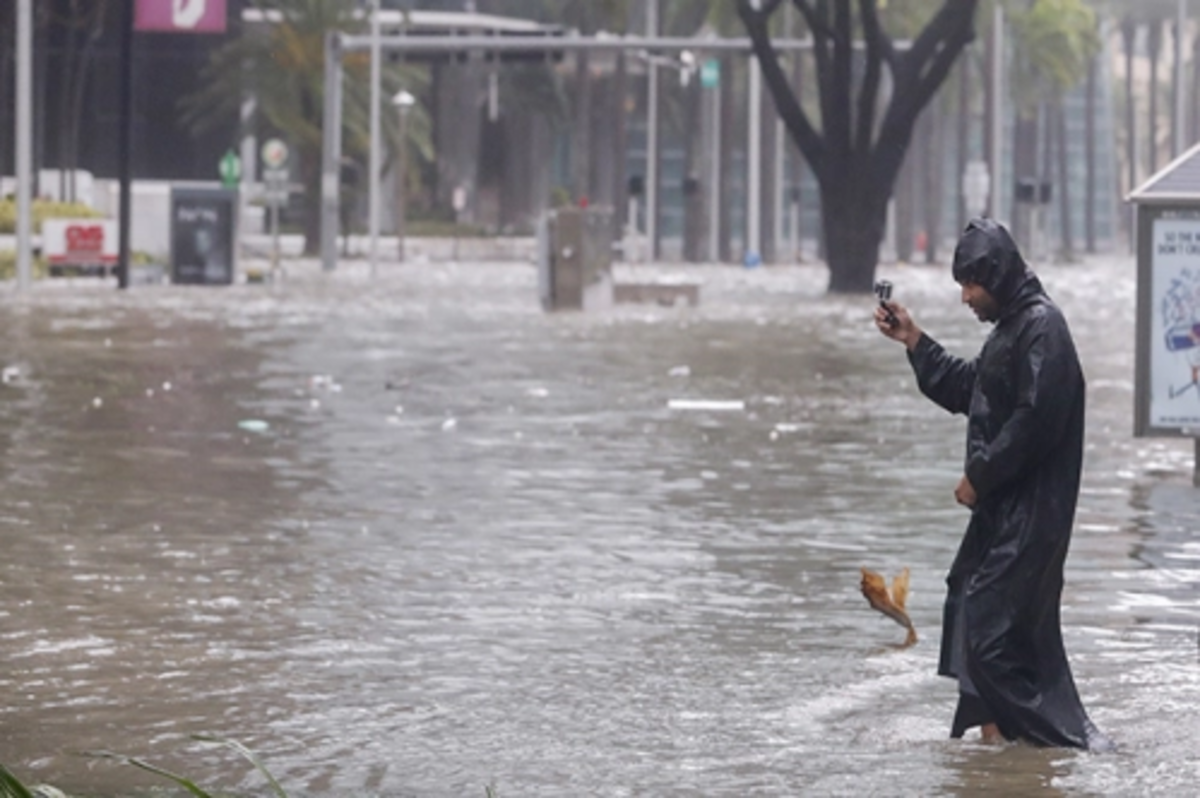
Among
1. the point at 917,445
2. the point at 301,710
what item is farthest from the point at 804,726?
the point at 917,445

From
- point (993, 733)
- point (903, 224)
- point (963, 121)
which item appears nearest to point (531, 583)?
point (993, 733)

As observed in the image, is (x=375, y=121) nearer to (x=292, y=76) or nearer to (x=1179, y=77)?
(x=292, y=76)

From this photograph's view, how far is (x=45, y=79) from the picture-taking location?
64.2 meters

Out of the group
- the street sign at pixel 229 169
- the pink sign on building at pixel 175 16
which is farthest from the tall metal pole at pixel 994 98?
the pink sign on building at pixel 175 16

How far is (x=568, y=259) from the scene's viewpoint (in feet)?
127

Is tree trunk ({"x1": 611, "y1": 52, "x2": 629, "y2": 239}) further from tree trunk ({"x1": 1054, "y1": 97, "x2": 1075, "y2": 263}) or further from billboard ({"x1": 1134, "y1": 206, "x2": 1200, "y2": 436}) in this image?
billboard ({"x1": 1134, "y1": 206, "x2": 1200, "y2": 436})

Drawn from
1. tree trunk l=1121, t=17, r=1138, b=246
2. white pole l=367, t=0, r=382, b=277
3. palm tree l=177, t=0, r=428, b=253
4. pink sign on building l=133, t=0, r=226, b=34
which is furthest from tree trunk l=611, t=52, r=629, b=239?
tree trunk l=1121, t=17, r=1138, b=246

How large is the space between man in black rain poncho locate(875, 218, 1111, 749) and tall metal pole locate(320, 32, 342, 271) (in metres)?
51.5

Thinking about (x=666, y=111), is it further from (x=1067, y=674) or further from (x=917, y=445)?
(x=1067, y=674)

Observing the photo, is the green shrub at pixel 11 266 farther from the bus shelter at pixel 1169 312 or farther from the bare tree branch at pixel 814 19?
the bus shelter at pixel 1169 312

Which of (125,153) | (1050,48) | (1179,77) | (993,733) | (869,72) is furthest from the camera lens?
(1050,48)

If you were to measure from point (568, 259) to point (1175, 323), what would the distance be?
23248 mm

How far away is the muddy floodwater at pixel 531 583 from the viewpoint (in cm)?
802

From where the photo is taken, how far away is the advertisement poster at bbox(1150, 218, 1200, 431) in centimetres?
1556
